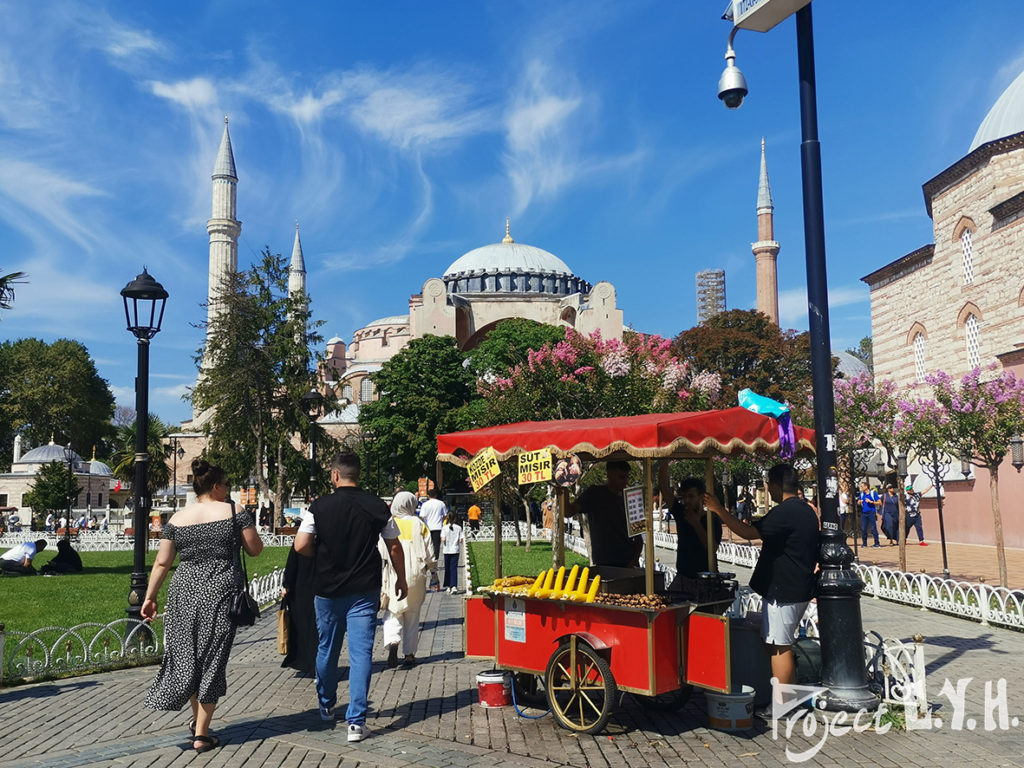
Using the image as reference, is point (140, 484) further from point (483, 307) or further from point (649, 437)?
point (483, 307)

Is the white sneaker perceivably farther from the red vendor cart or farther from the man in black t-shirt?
the red vendor cart

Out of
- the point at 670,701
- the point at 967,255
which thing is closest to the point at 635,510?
the point at 670,701

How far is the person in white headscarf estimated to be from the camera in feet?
24.9

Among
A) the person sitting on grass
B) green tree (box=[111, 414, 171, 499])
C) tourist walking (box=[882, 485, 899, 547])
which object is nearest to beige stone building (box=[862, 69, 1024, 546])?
tourist walking (box=[882, 485, 899, 547])

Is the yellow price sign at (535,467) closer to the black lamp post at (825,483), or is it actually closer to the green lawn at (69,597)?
the black lamp post at (825,483)

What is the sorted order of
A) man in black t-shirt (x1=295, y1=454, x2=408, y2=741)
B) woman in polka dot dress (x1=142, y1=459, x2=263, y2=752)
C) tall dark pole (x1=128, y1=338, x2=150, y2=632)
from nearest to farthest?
1. woman in polka dot dress (x1=142, y1=459, x2=263, y2=752)
2. man in black t-shirt (x1=295, y1=454, x2=408, y2=741)
3. tall dark pole (x1=128, y1=338, x2=150, y2=632)

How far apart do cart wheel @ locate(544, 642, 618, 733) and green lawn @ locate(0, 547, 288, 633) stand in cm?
678

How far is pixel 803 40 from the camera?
6848 mm

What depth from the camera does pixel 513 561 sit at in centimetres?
2005

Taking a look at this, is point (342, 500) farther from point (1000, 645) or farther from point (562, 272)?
point (562, 272)

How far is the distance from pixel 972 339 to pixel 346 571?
28.2m

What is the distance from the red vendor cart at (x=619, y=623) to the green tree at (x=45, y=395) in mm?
58659

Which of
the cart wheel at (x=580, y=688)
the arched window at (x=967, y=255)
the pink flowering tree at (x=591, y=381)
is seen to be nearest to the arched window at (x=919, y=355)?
the arched window at (x=967, y=255)

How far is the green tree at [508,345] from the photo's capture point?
44.7 meters
